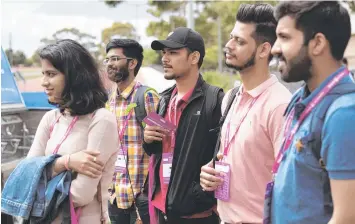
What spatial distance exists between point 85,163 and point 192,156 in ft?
2.72

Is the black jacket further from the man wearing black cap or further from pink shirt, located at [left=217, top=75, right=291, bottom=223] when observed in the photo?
pink shirt, located at [left=217, top=75, right=291, bottom=223]

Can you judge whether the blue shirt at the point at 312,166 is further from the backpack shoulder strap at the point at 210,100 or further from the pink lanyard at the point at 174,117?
the pink lanyard at the point at 174,117

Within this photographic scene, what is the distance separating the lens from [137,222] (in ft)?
11.6

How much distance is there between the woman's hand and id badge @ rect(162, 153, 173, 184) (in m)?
0.79

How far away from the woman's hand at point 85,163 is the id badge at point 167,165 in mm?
792

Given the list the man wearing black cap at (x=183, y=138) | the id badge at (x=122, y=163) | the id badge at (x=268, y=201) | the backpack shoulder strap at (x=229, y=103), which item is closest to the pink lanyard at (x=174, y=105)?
the man wearing black cap at (x=183, y=138)

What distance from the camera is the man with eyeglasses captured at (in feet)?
11.8

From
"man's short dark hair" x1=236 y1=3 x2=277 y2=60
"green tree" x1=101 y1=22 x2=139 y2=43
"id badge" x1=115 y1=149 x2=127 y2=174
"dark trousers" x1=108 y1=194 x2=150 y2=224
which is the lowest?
"dark trousers" x1=108 y1=194 x2=150 y2=224

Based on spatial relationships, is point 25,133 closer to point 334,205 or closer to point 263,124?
point 263,124

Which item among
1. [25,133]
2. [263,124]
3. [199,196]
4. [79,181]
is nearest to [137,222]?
[199,196]

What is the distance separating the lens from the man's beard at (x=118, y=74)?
3.91 m

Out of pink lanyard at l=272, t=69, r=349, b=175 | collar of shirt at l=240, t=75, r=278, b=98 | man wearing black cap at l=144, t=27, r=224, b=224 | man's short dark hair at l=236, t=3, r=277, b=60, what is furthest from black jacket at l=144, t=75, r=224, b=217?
pink lanyard at l=272, t=69, r=349, b=175

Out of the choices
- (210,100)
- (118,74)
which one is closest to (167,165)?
(210,100)

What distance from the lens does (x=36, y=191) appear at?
223cm
